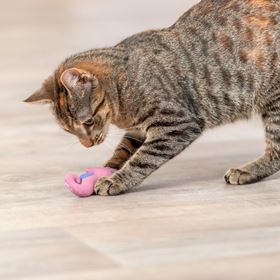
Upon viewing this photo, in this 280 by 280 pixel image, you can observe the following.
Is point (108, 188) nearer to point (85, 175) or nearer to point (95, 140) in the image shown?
point (85, 175)

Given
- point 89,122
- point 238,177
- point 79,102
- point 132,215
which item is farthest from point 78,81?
point 238,177

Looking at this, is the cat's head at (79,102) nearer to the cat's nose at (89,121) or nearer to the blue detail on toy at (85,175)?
the cat's nose at (89,121)

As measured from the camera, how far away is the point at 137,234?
3.97m

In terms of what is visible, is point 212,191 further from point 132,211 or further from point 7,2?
point 7,2

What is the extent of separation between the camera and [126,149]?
16.4 ft

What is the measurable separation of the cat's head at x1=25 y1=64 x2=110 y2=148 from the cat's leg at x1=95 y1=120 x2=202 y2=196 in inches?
7.8

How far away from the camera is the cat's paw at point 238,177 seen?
4785 mm

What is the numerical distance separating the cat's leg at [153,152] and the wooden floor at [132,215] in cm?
8

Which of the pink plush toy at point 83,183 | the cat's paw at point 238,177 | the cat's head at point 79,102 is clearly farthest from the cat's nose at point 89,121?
the cat's paw at point 238,177

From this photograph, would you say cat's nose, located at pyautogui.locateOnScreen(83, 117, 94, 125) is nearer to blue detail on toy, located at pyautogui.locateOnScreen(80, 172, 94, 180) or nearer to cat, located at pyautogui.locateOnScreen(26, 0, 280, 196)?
cat, located at pyautogui.locateOnScreen(26, 0, 280, 196)

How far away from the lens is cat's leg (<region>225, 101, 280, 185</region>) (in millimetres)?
4805

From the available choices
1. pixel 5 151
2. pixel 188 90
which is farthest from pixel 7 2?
pixel 188 90

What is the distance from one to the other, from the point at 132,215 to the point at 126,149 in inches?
30.5

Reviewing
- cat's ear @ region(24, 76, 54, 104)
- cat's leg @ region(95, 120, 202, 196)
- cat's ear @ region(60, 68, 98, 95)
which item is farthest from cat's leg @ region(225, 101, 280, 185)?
cat's ear @ region(24, 76, 54, 104)
